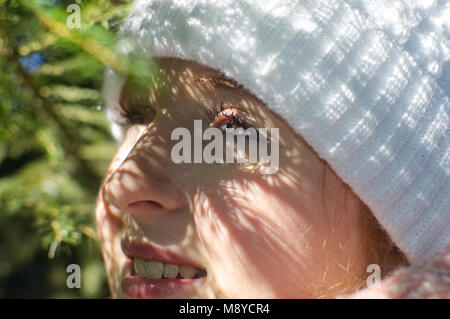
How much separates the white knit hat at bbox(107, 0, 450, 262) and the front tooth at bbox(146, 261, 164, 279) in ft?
1.17

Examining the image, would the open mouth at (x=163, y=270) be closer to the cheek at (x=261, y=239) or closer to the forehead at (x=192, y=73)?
the cheek at (x=261, y=239)

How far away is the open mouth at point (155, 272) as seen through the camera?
846 millimetres

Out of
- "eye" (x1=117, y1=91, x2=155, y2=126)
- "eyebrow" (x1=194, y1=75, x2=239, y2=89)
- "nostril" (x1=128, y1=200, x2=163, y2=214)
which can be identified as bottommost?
"nostril" (x1=128, y1=200, x2=163, y2=214)

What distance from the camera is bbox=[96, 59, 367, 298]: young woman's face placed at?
0.81 metres

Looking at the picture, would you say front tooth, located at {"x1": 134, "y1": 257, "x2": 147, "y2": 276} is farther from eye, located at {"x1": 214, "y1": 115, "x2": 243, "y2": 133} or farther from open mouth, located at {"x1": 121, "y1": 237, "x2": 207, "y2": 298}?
eye, located at {"x1": 214, "y1": 115, "x2": 243, "y2": 133}

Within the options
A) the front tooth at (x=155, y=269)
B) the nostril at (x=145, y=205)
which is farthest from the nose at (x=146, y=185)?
the front tooth at (x=155, y=269)

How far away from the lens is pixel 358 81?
791mm

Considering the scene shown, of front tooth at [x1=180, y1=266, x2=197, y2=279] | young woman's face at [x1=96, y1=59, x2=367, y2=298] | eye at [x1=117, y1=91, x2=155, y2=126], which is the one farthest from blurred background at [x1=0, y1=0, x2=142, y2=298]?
front tooth at [x1=180, y1=266, x2=197, y2=279]

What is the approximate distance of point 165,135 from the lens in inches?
35.1

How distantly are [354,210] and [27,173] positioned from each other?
904mm
